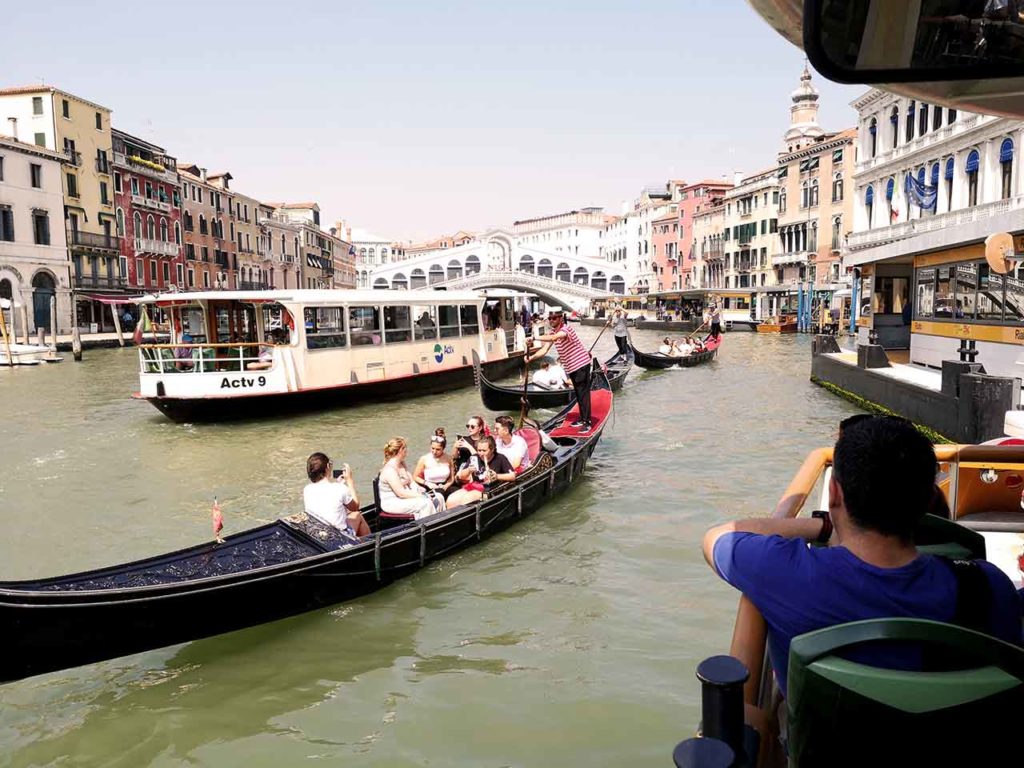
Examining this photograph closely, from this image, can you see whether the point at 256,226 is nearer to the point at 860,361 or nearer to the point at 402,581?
the point at 860,361

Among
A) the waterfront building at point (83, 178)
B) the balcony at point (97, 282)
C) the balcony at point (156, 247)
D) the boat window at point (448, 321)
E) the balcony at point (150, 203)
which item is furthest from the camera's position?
the balcony at point (156, 247)

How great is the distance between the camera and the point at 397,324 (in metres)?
15.9

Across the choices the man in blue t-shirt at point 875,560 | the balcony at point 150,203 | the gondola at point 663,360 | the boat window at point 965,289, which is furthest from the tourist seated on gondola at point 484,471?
the balcony at point 150,203

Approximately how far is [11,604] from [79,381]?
61.0 ft

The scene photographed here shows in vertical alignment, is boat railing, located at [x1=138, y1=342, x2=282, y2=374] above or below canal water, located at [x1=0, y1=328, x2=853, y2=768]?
above

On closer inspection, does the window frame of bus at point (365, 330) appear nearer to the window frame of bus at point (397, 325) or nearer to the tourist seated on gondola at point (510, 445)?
the window frame of bus at point (397, 325)

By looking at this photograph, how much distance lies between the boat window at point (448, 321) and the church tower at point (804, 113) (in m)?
44.1

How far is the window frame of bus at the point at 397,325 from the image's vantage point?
15.6m

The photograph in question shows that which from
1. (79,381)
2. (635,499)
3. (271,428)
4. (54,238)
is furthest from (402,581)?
(54,238)

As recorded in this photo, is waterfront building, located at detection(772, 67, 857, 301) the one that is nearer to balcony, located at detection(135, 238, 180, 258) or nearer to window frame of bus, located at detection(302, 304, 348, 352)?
window frame of bus, located at detection(302, 304, 348, 352)

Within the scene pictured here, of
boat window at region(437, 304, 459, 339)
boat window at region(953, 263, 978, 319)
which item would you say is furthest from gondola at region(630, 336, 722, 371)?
boat window at region(953, 263, 978, 319)

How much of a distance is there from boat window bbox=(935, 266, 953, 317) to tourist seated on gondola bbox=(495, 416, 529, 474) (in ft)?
27.4

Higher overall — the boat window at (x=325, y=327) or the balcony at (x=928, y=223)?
the balcony at (x=928, y=223)

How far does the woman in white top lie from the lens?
6340mm
